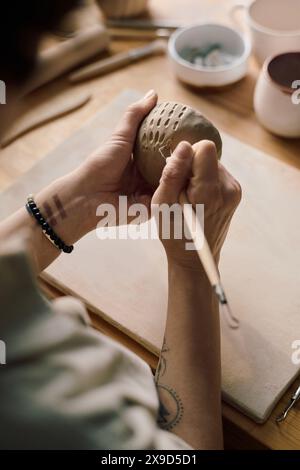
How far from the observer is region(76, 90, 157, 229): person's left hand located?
0.95 m

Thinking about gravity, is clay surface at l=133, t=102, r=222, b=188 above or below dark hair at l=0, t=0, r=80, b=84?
below

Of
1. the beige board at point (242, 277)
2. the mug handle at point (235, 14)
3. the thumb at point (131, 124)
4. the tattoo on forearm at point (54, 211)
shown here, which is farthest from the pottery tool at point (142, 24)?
the tattoo on forearm at point (54, 211)

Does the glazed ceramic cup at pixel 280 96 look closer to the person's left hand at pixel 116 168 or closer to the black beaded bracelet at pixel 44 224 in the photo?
the person's left hand at pixel 116 168

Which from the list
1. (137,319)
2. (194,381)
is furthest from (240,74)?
(194,381)

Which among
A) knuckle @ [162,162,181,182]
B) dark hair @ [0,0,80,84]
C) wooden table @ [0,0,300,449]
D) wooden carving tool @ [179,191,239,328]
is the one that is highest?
dark hair @ [0,0,80,84]

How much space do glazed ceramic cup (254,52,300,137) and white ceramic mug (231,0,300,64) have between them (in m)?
0.07

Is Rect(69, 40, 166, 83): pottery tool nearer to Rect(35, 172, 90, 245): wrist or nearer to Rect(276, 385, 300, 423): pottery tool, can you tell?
Rect(35, 172, 90, 245): wrist

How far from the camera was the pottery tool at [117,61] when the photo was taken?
1.31 metres

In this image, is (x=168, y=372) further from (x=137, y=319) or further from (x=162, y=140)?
(x=162, y=140)

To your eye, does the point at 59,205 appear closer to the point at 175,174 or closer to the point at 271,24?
the point at 175,174

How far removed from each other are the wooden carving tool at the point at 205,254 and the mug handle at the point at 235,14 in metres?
0.69

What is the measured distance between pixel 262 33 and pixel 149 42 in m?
0.28

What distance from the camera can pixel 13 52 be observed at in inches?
22.4

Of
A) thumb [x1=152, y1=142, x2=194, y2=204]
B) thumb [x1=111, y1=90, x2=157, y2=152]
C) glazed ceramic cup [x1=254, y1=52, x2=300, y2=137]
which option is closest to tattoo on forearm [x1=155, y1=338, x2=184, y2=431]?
thumb [x1=152, y1=142, x2=194, y2=204]
